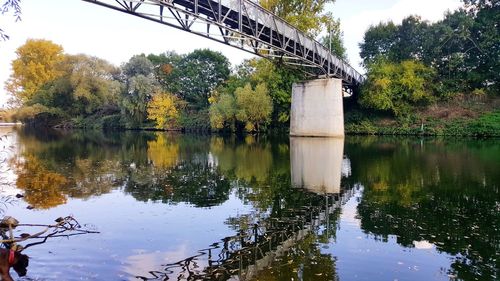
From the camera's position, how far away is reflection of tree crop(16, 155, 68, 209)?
14.0 metres

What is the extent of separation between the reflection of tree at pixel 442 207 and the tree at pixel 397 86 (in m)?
31.4

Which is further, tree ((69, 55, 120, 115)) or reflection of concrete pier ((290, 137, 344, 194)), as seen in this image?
tree ((69, 55, 120, 115))

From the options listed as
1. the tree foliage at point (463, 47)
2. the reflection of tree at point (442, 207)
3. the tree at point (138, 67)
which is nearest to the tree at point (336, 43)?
the tree foliage at point (463, 47)

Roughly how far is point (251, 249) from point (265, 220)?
8.42ft

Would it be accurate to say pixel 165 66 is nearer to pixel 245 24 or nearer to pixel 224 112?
pixel 224 112

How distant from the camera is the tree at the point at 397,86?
54.4 m

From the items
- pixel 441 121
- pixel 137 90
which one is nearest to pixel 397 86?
pixel 441 121

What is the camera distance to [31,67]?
3556 inches

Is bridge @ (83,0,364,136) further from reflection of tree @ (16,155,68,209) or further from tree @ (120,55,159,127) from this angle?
tree @ (120,55,159,127)

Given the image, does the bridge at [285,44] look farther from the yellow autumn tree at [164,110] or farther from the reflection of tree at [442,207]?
the yellow autumn tree at [164,110]

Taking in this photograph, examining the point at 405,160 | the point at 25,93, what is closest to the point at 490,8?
the point at 405,160

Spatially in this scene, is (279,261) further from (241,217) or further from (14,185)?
(14,185)

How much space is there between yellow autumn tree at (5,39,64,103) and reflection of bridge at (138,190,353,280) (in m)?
91.4

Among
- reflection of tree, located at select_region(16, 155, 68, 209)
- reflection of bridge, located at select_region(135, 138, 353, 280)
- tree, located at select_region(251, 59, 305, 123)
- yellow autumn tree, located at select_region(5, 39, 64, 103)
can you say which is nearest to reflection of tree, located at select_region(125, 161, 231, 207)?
reflection of tree, located at select_region(16, 155, 68, 209)
